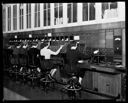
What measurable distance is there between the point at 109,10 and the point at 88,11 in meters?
0.77

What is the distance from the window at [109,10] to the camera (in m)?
4.91

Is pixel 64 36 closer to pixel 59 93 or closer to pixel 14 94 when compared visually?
pixel 59 93

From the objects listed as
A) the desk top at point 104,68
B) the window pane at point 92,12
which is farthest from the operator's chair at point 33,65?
the window pane at point 92,12

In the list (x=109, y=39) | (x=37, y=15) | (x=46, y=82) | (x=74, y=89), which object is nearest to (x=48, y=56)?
(x=46, y=82)

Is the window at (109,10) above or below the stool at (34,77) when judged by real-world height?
above

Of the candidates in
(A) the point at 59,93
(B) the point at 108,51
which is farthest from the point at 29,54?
(B) the point at 108,51

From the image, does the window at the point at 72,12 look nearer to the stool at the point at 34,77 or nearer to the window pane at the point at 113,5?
the window pane at the point at 113,5

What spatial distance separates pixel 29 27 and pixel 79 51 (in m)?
3.02

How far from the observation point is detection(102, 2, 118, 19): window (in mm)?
4914

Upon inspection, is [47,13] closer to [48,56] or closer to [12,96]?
[48,56]

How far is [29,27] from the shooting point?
748 cm

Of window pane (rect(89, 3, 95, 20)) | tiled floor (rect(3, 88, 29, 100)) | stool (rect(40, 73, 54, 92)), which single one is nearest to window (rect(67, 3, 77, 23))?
window pane (rect(89, 3, 95, 20))

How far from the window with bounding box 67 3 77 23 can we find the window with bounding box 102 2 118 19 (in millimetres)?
1078

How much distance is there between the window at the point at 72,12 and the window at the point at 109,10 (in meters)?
1.08
